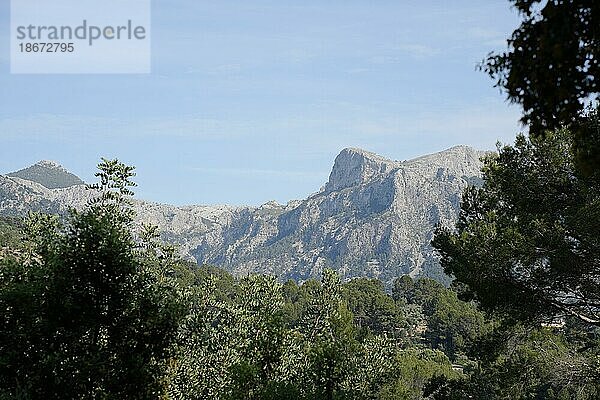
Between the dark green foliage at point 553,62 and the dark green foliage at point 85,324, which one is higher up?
the dark green foliage at point 553,62

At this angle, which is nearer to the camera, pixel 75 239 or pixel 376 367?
pixel 75 239

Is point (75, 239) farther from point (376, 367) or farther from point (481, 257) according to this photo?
point (376, 367)

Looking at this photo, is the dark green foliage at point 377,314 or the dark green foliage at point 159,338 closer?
the dark green foliage at point 159,338

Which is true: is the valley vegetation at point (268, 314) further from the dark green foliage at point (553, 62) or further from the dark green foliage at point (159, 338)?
the dark green foliage at point (553, 62)

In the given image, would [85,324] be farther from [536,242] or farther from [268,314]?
[268,314]

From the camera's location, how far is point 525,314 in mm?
15992

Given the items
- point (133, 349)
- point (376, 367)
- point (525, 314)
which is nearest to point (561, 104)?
point (133, 349)

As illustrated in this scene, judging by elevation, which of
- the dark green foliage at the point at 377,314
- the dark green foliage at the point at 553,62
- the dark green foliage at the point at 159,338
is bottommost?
the dark green foliage at the point at 377,314

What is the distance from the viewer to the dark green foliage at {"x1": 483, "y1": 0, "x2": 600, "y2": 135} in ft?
16.6

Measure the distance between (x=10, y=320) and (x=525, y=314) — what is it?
40.9 feet

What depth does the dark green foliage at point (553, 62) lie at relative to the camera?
5.07 meters

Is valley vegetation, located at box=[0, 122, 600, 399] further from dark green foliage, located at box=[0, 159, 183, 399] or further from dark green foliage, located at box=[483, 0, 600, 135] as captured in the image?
dark green foliage, located at box=[483, 0, 600, 135]

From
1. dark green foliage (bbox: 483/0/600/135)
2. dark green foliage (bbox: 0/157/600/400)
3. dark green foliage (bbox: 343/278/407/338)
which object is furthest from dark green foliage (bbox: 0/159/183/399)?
dark green foliage (bbox: 343/278/407/338)

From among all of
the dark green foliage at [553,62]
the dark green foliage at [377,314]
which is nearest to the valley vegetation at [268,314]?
the dark green foliage at [553,62]
